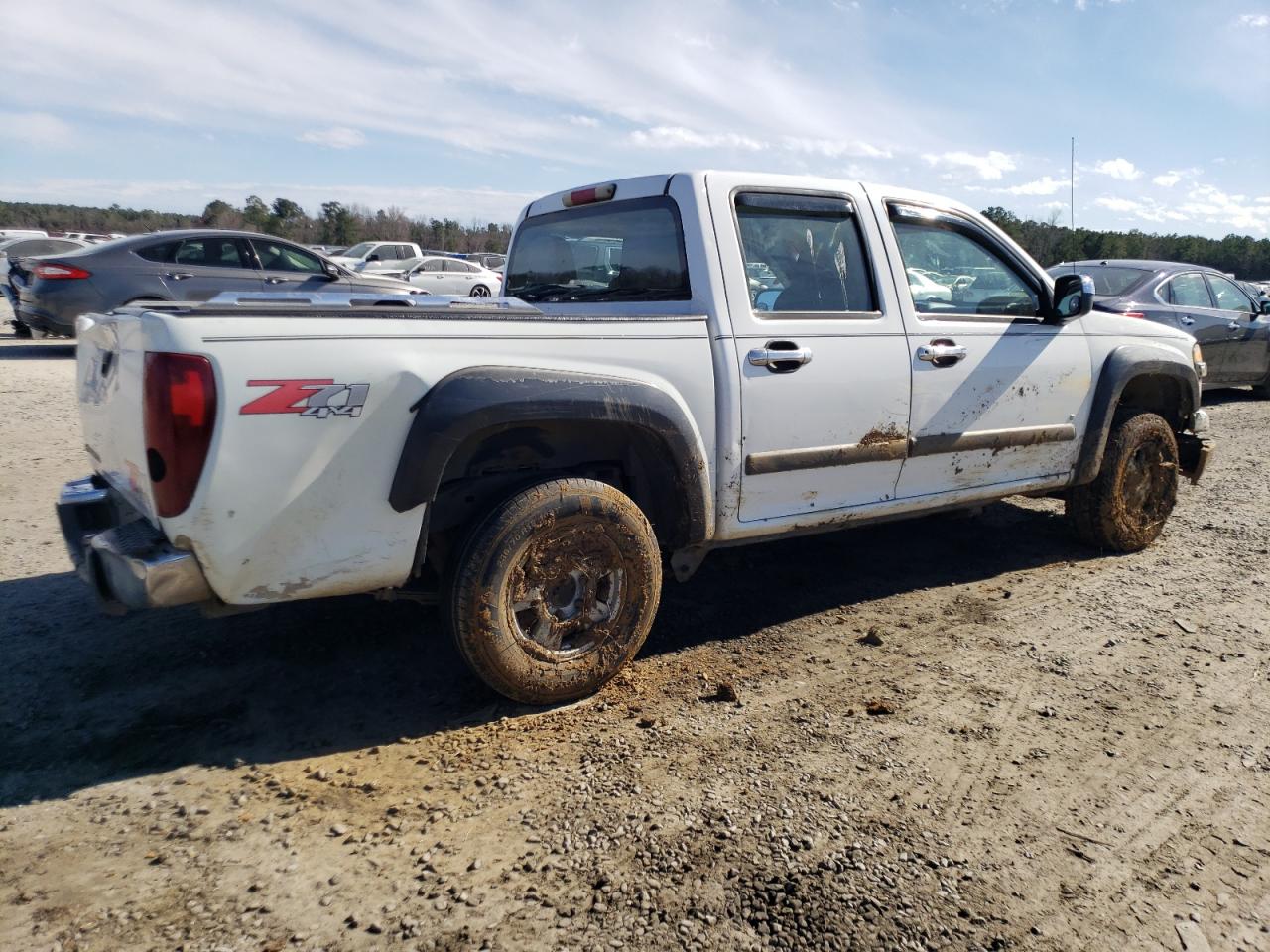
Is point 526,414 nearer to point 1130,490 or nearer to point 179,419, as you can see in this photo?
point 179,419

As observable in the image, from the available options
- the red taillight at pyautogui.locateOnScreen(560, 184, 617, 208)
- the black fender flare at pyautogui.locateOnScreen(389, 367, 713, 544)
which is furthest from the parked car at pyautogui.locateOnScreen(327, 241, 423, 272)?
the black fender flare at pyautogui.locateOnScreen(389, 367, 713, 544)

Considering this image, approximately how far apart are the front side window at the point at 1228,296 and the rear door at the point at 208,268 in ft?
37.4

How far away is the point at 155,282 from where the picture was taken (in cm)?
1049

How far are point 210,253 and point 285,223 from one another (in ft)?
132

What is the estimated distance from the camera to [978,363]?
165 inches

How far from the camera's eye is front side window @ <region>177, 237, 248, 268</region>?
10688 mm

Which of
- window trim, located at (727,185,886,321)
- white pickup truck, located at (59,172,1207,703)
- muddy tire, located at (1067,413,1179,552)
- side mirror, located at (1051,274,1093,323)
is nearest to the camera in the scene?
white pickup truck, located at (59,172,1207,703)

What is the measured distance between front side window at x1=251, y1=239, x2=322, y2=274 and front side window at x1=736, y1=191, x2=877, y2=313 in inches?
351

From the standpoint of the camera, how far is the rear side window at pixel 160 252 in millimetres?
10555

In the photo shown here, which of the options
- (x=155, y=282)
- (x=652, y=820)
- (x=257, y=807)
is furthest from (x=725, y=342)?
(x=155, y=282)

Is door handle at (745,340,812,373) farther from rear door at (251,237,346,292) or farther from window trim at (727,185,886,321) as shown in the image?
rear door at (251,237,346,292)

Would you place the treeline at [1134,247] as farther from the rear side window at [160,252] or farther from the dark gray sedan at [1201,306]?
the rear side window at [160,252]

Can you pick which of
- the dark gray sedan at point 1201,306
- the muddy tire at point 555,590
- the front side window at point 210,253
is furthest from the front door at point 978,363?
the front side window at point 210,253

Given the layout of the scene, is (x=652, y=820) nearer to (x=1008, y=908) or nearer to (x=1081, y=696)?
(x=1008, y=908)
